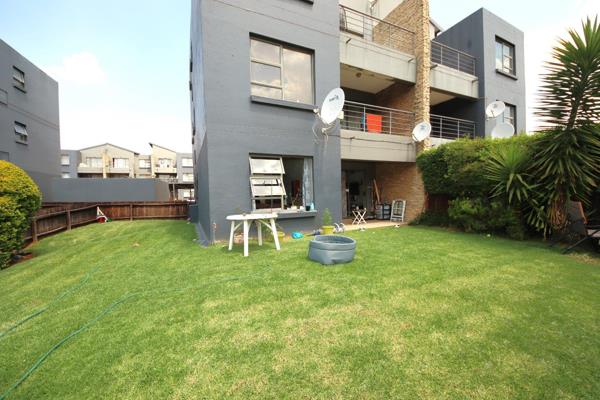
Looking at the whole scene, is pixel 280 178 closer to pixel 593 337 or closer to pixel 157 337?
pixel 157 337

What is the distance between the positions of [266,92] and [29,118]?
1816cm

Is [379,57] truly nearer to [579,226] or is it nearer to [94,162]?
[579,226]

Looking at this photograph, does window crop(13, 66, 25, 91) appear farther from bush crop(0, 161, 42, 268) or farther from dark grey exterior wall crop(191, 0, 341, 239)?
dark grey exterior wall crop(191, 0, 341, 239)

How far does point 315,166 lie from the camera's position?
8227 mm

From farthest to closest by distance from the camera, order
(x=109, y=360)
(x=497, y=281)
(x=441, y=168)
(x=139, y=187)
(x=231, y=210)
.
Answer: (x=139, y=187) → (x=441, y=168) → (x=231, y=210) → (x=497, y=281) → (x=109, y=360)

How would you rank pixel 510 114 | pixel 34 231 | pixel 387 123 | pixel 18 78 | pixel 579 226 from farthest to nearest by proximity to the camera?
1. pixel 18 78
2. pixel 510 114
3. pixel 387 123
4. pixel 34 231
5. pixel 579 226

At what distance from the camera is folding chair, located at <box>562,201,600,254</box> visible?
5453 millimetres

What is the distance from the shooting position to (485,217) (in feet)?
25.9

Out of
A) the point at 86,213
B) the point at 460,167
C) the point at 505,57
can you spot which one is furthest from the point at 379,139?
the point at 86,213

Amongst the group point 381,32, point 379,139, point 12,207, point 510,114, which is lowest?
point 12,207

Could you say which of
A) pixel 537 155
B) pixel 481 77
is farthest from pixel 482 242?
pixel 481 77

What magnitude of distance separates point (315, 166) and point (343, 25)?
30.1 feet

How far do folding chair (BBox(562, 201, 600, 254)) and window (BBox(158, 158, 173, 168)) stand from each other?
59.3 meters

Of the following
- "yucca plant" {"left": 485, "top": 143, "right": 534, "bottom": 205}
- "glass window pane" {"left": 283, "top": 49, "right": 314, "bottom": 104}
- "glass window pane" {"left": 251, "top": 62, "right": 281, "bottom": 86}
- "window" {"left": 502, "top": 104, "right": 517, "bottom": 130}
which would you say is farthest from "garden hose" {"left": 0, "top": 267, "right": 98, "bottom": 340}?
"window" {"left": 502, "top": 104, "right": 517, "bottom": 130}
